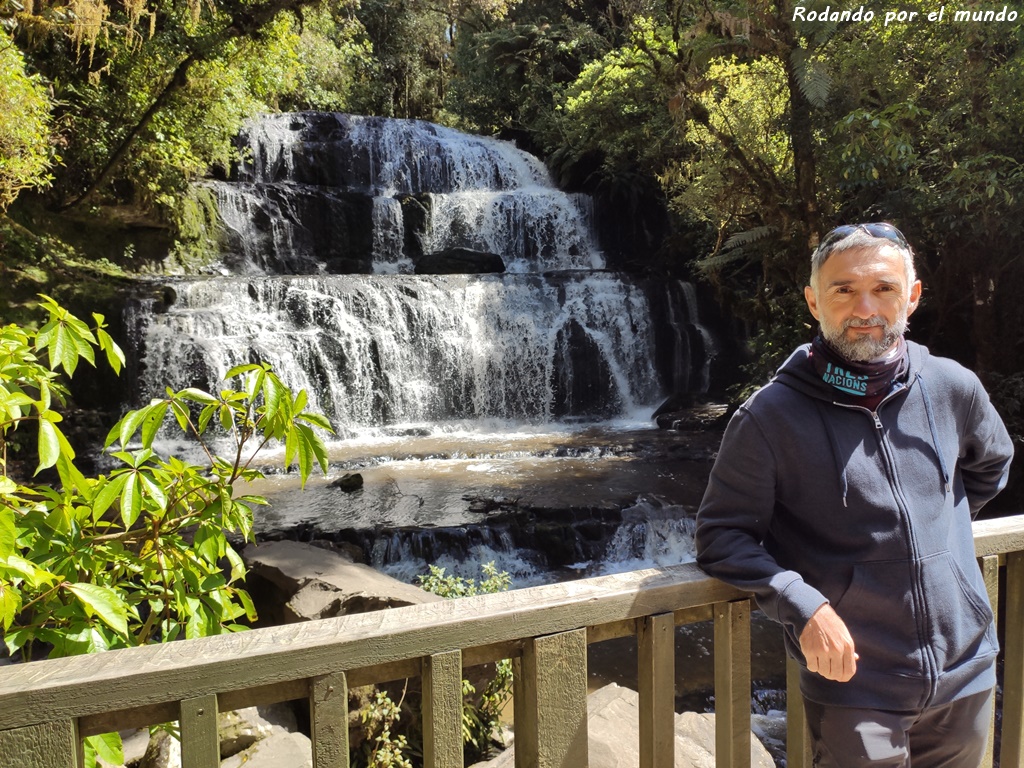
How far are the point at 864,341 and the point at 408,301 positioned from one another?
38.9 ft

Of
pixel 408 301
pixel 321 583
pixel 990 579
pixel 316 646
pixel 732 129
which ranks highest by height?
pixel 732 129

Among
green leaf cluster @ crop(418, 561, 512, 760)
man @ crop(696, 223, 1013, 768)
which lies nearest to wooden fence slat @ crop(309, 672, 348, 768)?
man @ crop(696, 223, 1013, 768)

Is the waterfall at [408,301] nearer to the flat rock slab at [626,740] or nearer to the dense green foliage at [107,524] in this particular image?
the flat rock slab at [626,740]

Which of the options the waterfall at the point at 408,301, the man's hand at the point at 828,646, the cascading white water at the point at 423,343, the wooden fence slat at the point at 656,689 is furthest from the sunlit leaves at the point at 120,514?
the cascading white water at the point at 423,343

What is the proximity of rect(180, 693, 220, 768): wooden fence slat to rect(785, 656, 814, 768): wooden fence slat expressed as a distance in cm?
108

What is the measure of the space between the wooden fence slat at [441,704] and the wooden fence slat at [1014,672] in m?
1.34

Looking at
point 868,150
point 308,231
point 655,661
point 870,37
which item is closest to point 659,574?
point 655,661

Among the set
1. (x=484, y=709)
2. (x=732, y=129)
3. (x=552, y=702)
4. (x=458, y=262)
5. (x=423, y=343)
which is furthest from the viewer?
(x=458, y=262)

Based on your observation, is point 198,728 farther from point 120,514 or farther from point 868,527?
point 868,527

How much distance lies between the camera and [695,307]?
15.1 meters

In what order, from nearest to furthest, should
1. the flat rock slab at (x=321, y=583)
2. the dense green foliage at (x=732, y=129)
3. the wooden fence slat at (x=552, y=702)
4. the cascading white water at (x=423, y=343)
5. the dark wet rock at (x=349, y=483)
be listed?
the wooden fence slat at (x=552, y=702) < the flat rock slab at (x=321, y=583) < the dense green foliage at (x=732, y=129) < the dark wet rock at (x=349, y=483) < the cascading white water at (x=423, y=343)

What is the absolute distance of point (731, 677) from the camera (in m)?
1.53

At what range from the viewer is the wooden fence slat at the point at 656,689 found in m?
1.46

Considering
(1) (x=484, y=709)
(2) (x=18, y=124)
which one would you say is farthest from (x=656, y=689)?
(2) (x=18, y=124)
